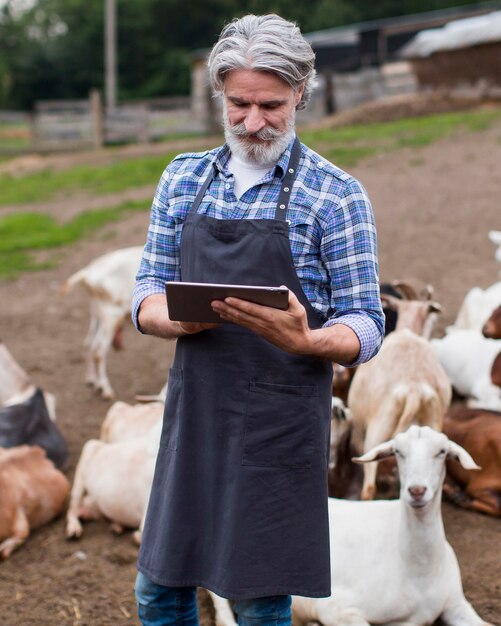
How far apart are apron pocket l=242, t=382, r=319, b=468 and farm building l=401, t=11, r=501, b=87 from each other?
17862mm

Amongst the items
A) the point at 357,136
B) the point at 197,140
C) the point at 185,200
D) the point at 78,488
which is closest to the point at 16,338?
the point at 78,488

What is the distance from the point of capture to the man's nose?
2545 mm

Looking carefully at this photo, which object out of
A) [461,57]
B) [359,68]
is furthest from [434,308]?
[359,68]

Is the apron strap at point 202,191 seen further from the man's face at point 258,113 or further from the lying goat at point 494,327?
the lying goat at point 494,327

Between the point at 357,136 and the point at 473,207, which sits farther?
the point at 357,136

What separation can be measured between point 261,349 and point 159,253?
18.9 inches

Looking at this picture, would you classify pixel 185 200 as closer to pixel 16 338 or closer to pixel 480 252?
pixel 16 338

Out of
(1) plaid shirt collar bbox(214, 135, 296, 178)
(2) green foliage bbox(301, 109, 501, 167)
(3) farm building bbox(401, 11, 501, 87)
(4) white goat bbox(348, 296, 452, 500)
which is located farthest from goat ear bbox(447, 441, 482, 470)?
(3) farm building bbox(401, 11, 501, 87)

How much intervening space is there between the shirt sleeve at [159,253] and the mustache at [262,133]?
32cm

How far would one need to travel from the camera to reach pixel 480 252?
1056cm

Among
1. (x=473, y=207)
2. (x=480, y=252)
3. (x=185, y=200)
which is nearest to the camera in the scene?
(x=185, y=200)

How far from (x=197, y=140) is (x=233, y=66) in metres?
18.5

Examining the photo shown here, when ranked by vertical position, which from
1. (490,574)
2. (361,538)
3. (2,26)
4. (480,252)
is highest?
(2,26)

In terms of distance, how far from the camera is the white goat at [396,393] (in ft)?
16.4
